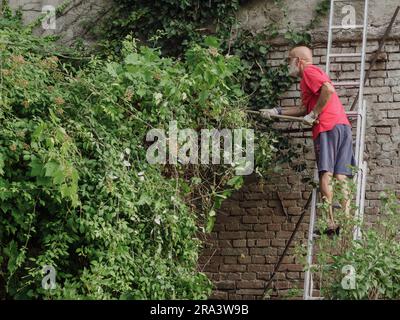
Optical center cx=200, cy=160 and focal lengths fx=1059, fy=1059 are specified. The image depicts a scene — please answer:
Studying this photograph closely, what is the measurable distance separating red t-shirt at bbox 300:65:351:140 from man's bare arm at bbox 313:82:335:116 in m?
0.03

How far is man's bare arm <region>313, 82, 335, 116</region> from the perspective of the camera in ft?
27.6

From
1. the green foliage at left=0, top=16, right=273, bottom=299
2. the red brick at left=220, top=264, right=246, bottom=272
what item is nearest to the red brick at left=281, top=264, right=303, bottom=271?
the red brick at left=220, top=264, right=246, bottom=272

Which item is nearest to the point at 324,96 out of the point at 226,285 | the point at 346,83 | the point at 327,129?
the point at 327,129

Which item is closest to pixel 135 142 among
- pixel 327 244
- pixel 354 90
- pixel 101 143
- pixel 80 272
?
pixel 101 143

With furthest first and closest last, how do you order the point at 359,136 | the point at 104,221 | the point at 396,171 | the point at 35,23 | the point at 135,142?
1. the point at 35,23
2. the point at 396,171
3. the point at 359,136
4. the point at 135,142
5. the point at 104,221

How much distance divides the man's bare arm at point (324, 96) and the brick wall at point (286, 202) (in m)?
1.21

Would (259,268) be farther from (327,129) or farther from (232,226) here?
(327,129)

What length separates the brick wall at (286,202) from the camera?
374 inches

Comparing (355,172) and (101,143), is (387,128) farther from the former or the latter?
(101,143)

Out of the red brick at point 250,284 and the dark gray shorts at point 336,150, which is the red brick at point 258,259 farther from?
the dark gray shorts at point 336,150

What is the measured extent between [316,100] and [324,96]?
6.5 inches

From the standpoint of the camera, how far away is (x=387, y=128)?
953cm

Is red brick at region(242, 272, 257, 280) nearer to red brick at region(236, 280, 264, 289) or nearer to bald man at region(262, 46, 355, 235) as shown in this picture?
red brick at region(236, 280, 264, 289)

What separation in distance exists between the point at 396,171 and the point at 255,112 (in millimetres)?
1506
